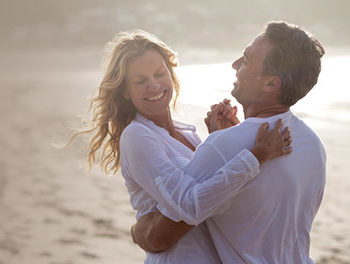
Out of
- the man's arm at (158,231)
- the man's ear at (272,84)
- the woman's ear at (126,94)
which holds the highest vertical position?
the man's ear at (272,84)

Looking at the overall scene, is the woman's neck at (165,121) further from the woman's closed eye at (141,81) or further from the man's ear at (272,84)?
the man's ear at (272,84)

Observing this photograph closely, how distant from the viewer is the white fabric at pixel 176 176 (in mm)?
2178

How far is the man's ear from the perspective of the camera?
89.0 inches

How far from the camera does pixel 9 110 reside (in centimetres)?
1421

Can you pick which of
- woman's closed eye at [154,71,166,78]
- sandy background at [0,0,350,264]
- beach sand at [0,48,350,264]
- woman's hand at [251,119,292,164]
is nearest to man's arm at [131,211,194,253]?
woman's hand at [251,119,292,164]

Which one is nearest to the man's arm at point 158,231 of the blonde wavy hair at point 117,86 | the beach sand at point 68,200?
the blonde wavy hair at point 117,86

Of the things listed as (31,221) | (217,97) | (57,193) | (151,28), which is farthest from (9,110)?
(151,28)

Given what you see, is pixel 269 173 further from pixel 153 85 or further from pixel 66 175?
pixel 66 175

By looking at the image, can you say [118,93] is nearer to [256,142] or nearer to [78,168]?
[256,142]

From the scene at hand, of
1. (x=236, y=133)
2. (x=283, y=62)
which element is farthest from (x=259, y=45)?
(x=236, y=133)

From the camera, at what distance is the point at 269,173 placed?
7.30 feet

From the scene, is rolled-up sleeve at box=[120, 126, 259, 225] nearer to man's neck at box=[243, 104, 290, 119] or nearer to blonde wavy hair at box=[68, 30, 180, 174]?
man's neck at box=[243, 104, 290, 119]

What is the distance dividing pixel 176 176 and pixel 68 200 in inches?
242

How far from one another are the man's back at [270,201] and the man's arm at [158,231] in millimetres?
125
